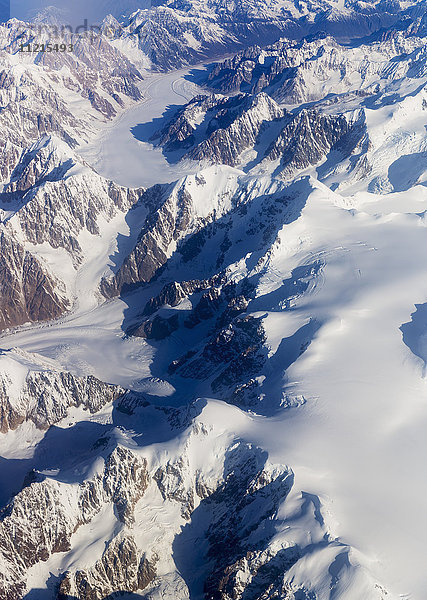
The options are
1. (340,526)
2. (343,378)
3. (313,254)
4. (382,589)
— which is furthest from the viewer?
(313,254)

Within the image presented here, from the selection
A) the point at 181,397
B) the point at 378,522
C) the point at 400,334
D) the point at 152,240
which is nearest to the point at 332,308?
the point at 400,334

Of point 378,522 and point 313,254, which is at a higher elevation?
point 313,254

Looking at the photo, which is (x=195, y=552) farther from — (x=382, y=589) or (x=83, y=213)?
(x=83, y=213)

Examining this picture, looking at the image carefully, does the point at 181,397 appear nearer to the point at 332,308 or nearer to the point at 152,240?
the point at 332,308

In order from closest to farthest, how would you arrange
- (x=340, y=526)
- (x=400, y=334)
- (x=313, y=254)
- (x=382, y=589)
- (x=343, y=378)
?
1. (x=382, y=589)
2. (x=340, y=526)
3. (x=343, y=378)
4. (x=400, y=334)
5. (x=313, y=254)

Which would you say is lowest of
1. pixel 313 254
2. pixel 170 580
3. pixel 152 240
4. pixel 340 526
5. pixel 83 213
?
pixel 170 580

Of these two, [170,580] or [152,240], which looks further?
[152,240]

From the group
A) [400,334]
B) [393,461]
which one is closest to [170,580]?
[393,461]
